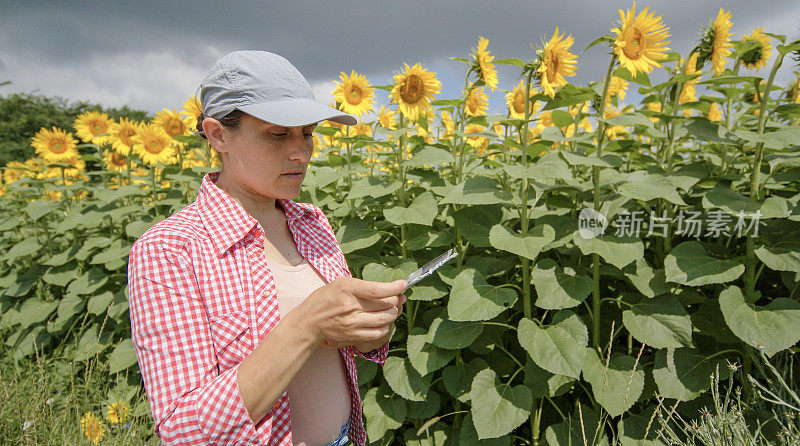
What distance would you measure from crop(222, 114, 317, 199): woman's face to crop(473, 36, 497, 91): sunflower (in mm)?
1589

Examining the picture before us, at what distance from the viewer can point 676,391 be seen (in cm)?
226

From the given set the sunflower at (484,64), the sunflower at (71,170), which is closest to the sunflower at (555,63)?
the sunflower at (484,64)

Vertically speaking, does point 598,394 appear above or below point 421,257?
below

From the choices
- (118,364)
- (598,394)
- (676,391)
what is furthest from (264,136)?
(118,364)

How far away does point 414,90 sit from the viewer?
295 centimetres

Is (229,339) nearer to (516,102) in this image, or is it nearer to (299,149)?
(299,149)

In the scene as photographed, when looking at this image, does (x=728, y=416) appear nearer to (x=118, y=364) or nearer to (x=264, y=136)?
(x=264, y=136)

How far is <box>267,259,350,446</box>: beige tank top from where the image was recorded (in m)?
1.49

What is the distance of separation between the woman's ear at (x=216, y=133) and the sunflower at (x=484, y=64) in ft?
5.72

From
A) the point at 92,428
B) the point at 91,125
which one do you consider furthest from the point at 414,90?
the point at 91,125

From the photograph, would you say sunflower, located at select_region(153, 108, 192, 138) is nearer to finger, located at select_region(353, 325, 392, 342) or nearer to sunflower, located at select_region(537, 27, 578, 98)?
sunflower, located at select_region(537, 27, 578, 98)

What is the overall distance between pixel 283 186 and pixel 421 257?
5.07 feet

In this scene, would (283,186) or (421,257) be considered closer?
(283,186)

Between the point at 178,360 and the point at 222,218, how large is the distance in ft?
1.40
